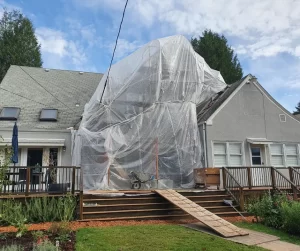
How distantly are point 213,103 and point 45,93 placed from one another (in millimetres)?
9955

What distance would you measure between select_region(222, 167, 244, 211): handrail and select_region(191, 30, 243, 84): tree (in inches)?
815

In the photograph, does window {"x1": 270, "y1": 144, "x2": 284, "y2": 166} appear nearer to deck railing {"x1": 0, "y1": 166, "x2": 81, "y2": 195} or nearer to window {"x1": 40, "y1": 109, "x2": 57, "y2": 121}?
deck railing {"x1": 0, "y1": 166, "x2": 81, "y2": 195}

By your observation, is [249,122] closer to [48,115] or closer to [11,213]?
[48,115]

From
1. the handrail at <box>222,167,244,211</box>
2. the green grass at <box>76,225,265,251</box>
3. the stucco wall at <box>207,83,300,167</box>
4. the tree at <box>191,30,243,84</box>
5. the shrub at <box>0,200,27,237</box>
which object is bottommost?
the green grass at <box>76,225,265,251</box>

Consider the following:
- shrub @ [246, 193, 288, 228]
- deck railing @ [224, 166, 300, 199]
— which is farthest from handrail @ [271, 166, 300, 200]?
shrub @ [246, 193, 288, 228]

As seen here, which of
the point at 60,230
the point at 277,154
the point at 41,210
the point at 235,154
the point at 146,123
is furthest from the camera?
the point at 277,154

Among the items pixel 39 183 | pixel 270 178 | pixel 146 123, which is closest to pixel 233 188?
pixel 270 178

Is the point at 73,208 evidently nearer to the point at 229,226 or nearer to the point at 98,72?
the point at 229,226

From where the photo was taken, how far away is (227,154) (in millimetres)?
13398

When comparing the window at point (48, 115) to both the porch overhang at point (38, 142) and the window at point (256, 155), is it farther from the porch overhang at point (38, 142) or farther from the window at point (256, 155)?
the window at point (256, 155)

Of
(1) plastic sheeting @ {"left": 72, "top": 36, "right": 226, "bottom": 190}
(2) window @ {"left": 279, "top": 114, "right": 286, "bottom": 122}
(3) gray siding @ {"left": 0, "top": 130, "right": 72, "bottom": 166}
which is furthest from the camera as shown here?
(2) window @ {"left": 279, "top": 114, "right": 286, "bottom": 122}

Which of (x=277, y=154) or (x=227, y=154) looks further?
(x=277, y=154)

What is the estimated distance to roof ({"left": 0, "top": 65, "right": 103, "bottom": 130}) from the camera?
14920 mm

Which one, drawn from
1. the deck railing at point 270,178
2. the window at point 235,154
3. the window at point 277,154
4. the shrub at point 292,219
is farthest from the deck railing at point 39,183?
the window at point 277,154
